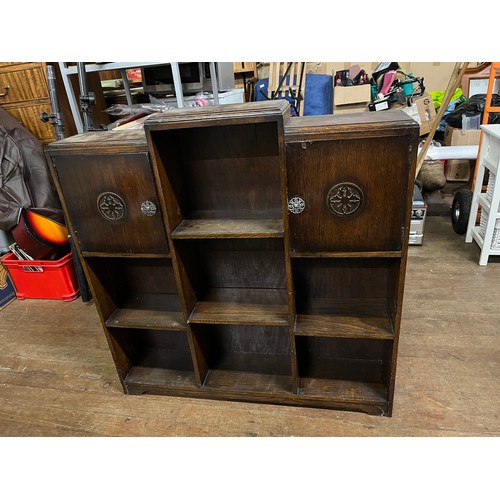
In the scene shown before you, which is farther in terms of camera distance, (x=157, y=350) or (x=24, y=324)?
(x=24, y=324)

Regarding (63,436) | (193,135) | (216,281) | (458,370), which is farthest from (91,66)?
(458,370)

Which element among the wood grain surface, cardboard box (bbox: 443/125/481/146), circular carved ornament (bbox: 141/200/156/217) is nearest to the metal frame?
circular carved ornament (bbox: 141/200/156/217)

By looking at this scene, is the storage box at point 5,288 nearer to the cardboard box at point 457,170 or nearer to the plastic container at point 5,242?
the plastic container at point 5,242

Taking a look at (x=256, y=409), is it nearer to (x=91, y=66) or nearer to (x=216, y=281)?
(x=216, y=281)

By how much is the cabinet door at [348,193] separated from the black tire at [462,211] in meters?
1.99

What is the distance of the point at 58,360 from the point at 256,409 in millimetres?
1127

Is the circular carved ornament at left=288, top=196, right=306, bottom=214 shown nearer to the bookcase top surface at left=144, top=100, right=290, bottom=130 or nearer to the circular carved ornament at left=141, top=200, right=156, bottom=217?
the bookcase top surface at left=144, top=100, right=290, bottom=130

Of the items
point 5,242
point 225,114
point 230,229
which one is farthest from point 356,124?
point 5,242

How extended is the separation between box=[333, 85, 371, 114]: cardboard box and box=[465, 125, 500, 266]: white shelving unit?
7.12 ft

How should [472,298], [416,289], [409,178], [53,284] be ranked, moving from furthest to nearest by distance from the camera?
[53,284], [416,289], [472,298], [409,178]

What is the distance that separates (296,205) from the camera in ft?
4.15

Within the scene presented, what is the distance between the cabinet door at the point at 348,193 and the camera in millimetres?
1163

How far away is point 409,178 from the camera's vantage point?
1.17 meters

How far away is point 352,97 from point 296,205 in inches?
151
